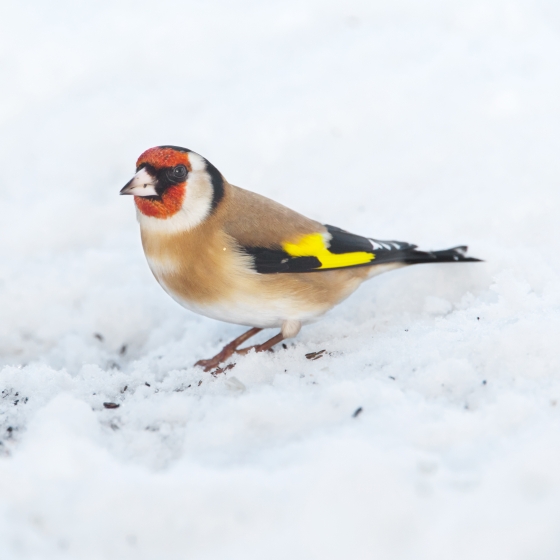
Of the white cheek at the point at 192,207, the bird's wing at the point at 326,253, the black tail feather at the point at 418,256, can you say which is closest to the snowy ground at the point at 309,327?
the black tail feather at the point at 418,256

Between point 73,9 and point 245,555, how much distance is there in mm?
5739

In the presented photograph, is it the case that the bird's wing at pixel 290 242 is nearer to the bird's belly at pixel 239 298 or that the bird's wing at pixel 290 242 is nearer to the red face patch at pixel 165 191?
the bird's belly at pixel 239 298

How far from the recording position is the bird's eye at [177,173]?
3289mm

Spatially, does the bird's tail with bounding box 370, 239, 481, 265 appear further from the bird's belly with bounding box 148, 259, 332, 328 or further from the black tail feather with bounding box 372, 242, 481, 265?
the bird's belly with bounding box 148, 259, 332, 328

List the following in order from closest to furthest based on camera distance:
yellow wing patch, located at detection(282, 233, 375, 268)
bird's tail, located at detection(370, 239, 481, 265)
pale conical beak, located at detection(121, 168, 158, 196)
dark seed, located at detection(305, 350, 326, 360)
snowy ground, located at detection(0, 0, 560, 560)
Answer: snowy ground, located at detection(0, 0, 560, 560), pale conical beak, located at detection(121, 168, 158, 196), dark seed, located at detection(305, 350, 326, 360), yellow wing patch, located at detection(282, 233, 375, 268), bird's tail, located at detection(370, 239, 481, 265)

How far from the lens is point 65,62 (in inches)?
229

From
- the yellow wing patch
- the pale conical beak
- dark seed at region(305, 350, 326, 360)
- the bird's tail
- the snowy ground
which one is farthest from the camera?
the bird's tail

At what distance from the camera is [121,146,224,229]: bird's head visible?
326 centimetres

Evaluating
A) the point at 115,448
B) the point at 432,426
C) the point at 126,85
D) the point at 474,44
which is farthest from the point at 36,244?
the point at 474,44

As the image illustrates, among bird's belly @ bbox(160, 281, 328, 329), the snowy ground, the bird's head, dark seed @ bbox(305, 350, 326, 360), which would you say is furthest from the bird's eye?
dark seed @ bbox(305, 350, 326, 360)

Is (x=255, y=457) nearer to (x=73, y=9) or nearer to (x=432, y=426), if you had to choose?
A: (x=432, y=426)

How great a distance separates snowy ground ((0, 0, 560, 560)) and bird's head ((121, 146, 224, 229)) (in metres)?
0.82

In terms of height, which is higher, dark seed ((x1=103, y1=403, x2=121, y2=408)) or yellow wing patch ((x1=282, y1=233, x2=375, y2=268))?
yellow wing patch ((x1=282, y1=233, x2=375, y2=268))

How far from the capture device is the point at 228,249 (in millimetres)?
3295
